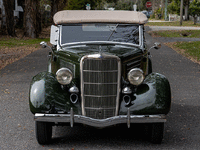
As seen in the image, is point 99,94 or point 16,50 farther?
point 16,50

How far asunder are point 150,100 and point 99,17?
6.72ft

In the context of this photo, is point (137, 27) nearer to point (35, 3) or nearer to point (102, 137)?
point (102, 137)

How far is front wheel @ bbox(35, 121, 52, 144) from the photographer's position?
4.98 m

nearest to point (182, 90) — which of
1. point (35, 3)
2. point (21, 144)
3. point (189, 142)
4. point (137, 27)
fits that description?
point (137, 27)

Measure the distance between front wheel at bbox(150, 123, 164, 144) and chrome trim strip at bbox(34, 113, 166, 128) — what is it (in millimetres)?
221

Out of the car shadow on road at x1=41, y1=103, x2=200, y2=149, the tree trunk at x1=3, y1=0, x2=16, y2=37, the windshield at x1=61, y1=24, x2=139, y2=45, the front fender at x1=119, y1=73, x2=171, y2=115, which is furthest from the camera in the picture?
the tree trunk at x1=3, y1=0, x2=16, y2=37

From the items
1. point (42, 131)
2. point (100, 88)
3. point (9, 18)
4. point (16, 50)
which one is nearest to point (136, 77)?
point (100, 88)

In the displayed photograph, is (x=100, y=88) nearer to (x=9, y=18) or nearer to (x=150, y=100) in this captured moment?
(x=150, y=100)

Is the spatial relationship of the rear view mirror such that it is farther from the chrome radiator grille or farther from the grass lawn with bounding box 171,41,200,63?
the grass lawn with bounding box 171,41,200,63

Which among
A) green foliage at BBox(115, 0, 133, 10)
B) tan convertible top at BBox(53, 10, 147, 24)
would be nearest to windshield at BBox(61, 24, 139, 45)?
tan convertible top at BBox(53, 10, 147, 24)

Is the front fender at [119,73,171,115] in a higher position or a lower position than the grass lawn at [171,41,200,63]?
higher

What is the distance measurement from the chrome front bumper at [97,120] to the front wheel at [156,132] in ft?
0.73

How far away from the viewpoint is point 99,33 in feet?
19.9

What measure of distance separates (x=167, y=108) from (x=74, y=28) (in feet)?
Answer: 7.27
